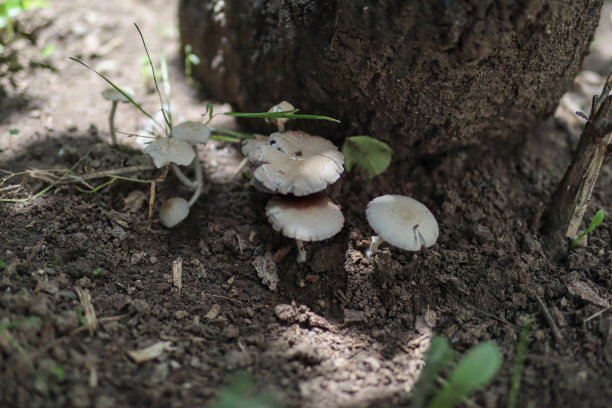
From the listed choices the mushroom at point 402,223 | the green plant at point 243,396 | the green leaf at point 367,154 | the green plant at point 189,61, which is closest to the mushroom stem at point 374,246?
the mushroom at point 402,223

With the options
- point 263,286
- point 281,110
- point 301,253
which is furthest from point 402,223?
point 281,110

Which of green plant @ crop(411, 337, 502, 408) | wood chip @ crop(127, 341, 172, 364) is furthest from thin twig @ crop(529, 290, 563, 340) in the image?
wood chip @ crop(127, 341, 172, 364)

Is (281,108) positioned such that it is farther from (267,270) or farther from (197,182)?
(267,270)

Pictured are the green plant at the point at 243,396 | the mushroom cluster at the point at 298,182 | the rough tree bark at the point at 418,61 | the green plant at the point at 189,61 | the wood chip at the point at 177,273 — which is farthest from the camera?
the green plant at the point at 189,61

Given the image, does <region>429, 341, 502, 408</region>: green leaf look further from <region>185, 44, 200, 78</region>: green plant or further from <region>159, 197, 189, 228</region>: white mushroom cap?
<region>185, 44, 200, 78</region>: green plant

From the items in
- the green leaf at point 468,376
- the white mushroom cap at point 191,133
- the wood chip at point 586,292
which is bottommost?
the wood chip at point 586,292

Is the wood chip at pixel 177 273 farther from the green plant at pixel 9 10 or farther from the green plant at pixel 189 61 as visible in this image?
the green plant at pixel 9 10

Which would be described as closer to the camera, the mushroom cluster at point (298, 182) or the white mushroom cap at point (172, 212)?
the mushroom cluster at point (298, 182)
